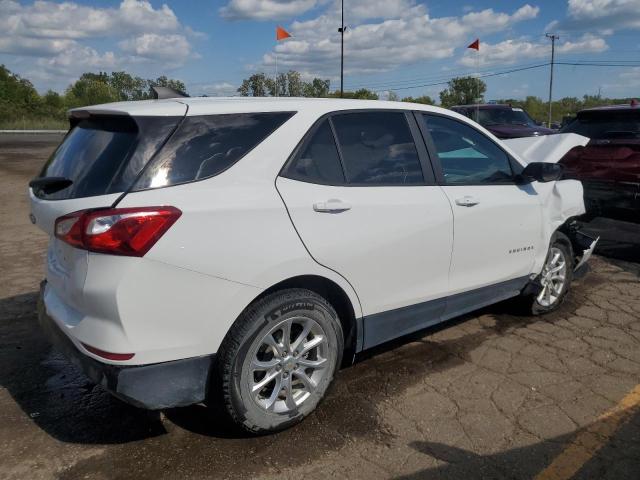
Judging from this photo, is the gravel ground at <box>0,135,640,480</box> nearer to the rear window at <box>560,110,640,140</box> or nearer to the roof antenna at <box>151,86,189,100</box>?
the roof antenna at <box>151,86,189,100</box>

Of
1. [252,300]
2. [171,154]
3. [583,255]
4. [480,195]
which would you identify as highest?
[171,154]

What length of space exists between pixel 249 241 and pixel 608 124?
6.41 metres

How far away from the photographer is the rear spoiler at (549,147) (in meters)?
4.88

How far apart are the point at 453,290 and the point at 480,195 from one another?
0.69m

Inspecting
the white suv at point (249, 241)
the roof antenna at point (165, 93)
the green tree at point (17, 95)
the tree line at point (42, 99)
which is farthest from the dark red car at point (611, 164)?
the green tree at point (17, 95)

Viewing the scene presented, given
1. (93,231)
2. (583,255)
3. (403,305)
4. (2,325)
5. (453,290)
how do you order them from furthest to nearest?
(583,255) < (2,325) < (453,290) < (403,305) < (93,231)

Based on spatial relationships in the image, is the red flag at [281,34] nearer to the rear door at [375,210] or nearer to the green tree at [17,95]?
the rear door at [375,210]

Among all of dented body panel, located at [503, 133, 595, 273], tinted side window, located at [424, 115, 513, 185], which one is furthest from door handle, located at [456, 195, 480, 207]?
dented body panel, located at [503, 133, 595, 273]

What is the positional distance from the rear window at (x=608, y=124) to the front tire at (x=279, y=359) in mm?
5628

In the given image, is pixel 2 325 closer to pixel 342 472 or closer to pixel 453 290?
pixel 342 472

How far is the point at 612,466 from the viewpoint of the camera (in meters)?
2.68

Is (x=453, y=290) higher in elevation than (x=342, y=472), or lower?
higher

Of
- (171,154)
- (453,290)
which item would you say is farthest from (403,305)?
(171,154)

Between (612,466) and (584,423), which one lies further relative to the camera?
(584,423)
